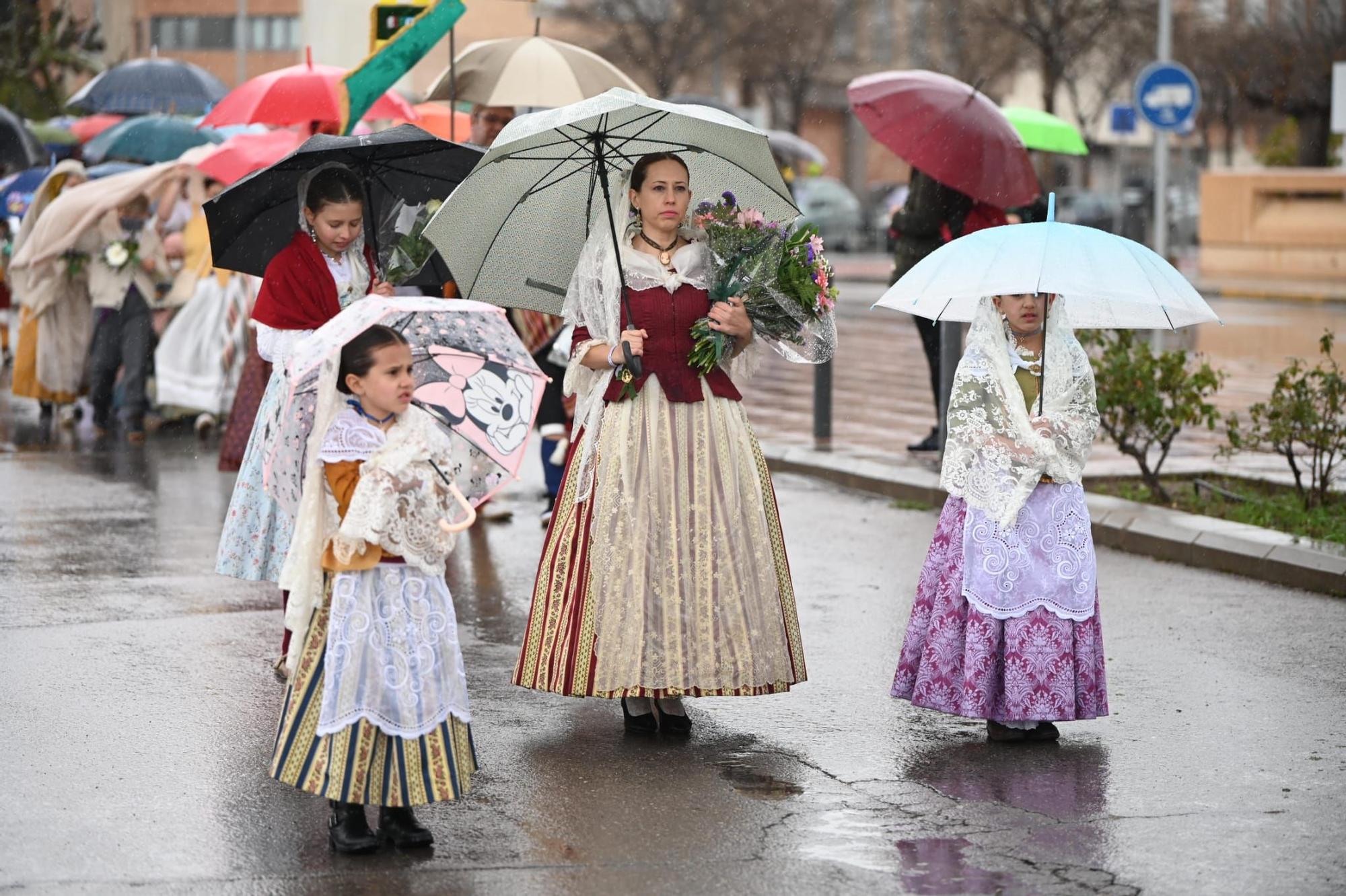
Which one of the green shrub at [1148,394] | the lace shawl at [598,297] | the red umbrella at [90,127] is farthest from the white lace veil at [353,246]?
the red umbrella at [90,127]

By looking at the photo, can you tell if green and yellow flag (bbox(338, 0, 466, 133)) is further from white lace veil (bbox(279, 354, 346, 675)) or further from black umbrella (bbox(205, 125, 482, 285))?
white lace veil (bbox(279, 354, 346, 675))

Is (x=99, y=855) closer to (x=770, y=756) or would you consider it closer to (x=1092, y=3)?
(x=770, y=756)

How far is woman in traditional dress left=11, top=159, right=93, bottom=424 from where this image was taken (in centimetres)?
1550

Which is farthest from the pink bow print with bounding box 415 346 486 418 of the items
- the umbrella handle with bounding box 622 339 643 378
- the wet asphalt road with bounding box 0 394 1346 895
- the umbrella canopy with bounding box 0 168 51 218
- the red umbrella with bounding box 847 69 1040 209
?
the umbrella canopy with bounding box 0 168 51 218

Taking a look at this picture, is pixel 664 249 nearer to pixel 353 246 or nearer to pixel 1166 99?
pixel 353 246

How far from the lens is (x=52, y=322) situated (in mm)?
15492

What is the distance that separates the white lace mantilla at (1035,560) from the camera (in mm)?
6422

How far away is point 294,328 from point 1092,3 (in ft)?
→ 126

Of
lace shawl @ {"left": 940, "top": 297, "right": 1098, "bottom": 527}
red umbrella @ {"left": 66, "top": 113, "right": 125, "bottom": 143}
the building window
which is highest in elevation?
the building window

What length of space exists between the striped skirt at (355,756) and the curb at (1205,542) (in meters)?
4.99

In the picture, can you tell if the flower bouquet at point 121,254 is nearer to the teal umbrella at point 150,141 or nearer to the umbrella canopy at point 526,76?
the teal umbrella at point 150,141

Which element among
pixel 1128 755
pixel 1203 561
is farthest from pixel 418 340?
pixel 1203 561

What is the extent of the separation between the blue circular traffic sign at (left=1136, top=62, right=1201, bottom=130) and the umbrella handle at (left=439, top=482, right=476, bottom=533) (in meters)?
17.8

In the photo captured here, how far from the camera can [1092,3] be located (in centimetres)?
4325
